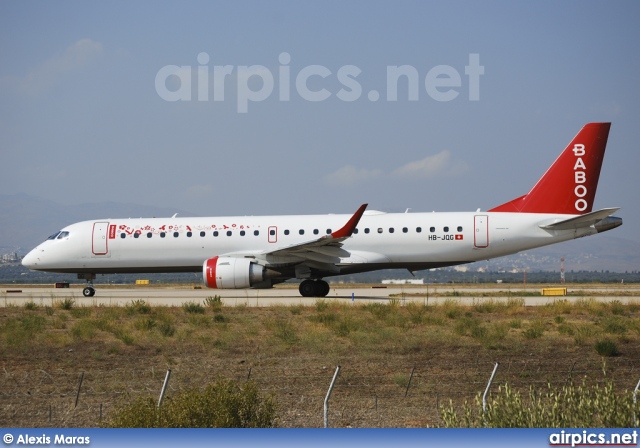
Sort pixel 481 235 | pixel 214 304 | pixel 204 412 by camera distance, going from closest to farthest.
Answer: pixel 204 412 → pixel 214 304 → pixel 481 235

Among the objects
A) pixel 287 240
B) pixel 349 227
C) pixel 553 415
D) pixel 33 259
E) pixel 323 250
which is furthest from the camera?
pixel 33 259

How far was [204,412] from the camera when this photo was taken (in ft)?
32.8

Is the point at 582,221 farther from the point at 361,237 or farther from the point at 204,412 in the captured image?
the point at 204,412

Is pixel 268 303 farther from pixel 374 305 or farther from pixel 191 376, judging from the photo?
pixel 191 376

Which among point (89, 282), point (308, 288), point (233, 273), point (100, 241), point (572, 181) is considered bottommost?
point (308, 288)

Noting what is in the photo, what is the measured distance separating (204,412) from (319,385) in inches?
192

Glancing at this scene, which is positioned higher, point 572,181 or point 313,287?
point 572,181

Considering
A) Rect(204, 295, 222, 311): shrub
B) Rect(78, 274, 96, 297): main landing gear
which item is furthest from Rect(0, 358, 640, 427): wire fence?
Rect(78, 274, 96, 297): main landing gear

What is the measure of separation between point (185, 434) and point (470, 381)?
9.05 m

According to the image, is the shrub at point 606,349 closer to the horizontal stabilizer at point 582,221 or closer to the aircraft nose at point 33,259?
the horizontal stabilizer at point 582,221

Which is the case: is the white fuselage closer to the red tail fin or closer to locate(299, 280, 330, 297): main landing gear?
the red tail fin

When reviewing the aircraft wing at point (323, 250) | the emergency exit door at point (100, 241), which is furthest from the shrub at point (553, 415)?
the emergency exit door at point (100, 241)

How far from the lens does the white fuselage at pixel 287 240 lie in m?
30.6

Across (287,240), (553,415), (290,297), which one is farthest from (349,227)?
(553,415)
